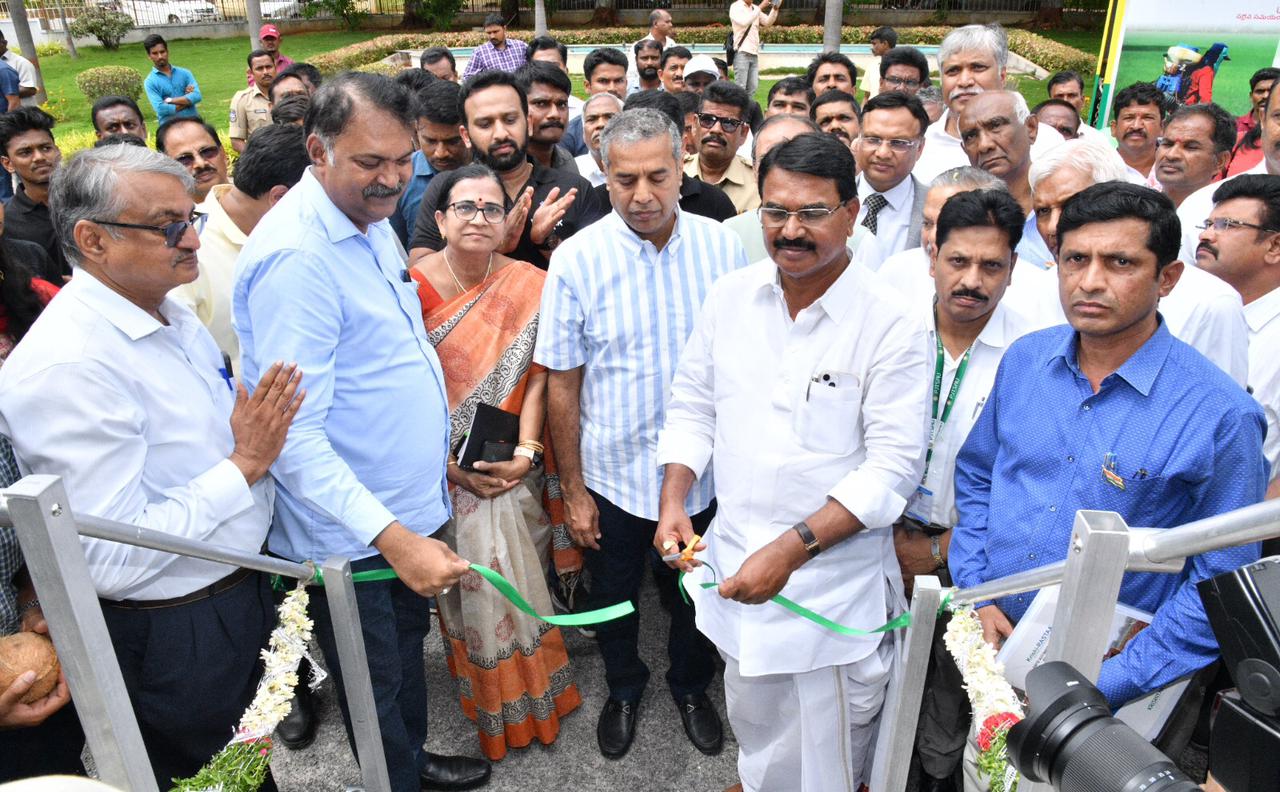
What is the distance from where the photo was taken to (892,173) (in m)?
4.26

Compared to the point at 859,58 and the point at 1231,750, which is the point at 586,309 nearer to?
the point at 1231,750

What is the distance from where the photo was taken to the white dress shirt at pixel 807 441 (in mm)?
2516

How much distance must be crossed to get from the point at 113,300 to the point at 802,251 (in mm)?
1837

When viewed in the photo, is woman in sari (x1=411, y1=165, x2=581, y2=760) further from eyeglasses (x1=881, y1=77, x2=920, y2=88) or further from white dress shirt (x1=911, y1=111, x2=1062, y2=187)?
eyeglasses (x1=881, y1=77, x2=920, y2=88)

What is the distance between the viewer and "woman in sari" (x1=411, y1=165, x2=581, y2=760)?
10.7ft

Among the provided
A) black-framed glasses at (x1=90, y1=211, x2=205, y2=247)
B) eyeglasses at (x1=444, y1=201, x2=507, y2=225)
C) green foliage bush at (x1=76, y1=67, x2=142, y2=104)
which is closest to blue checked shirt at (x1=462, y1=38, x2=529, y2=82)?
eyeglasses at (x1=444, y1=201, x2=507, y2=225)

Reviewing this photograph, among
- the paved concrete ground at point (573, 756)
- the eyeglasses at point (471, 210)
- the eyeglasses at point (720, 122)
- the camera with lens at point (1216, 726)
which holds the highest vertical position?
the eyeglasses at point (720, 122)

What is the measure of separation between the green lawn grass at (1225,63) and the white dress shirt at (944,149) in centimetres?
571

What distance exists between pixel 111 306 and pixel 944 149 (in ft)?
15.7

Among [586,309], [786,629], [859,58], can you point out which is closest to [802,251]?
[586,309]

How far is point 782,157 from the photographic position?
2594 mm

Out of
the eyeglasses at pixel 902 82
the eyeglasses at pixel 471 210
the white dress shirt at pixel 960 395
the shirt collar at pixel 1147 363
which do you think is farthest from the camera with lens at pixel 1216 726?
the eyeglasses at pixel 902 82

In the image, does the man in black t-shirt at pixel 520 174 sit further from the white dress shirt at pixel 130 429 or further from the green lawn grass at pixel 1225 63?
the green lawn grass at pixel 1225 63

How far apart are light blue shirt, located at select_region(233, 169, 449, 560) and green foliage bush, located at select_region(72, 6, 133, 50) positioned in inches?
1232
